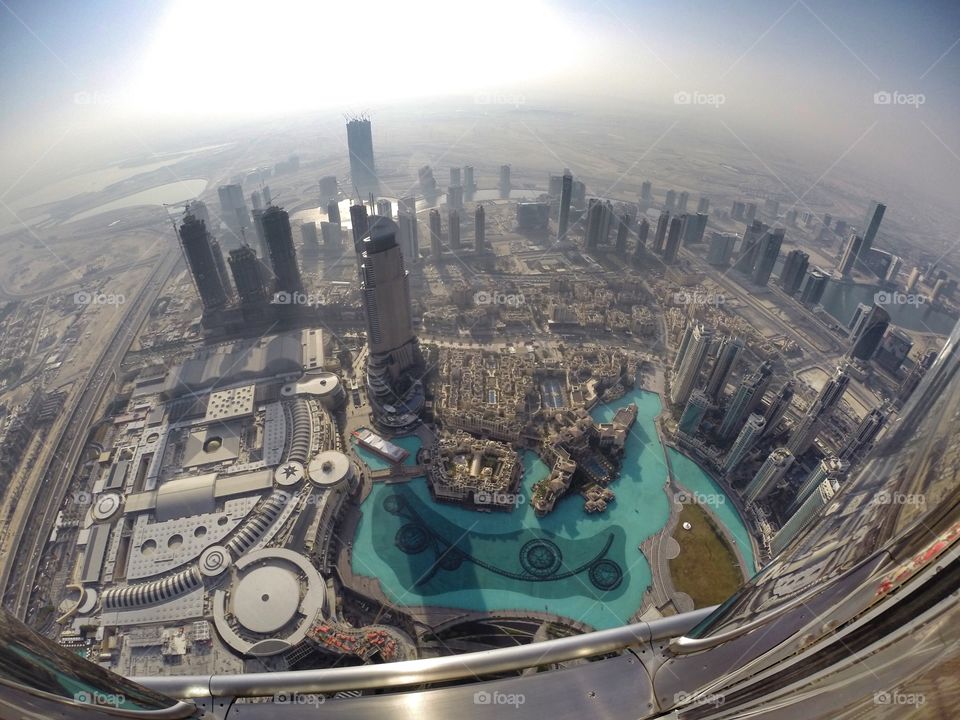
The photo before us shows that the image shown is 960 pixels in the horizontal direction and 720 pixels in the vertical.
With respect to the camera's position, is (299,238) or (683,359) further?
(299,238)

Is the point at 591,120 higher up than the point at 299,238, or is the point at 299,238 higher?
the point at 591,120

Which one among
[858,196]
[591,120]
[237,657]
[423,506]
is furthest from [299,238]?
[591,120]

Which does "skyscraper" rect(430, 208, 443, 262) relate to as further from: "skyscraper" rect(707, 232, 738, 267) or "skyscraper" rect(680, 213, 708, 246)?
"skyscraper" rect(707, 232, 738, 267)

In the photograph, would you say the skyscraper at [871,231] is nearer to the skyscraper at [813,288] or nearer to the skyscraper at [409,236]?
the skyscraper at [813,288]

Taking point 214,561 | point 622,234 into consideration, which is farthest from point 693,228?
point 214,561

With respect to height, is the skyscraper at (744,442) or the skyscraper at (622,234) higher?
the skyscraper at (622,234)

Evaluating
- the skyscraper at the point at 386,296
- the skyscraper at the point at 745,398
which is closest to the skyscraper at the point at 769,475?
the skyscraper at the point at 745,398

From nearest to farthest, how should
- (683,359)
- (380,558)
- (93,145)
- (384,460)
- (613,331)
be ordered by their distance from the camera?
(380,558)
(384,460)
(683,359)
(613,331)
(93,145)

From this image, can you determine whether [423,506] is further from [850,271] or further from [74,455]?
[850,271]
